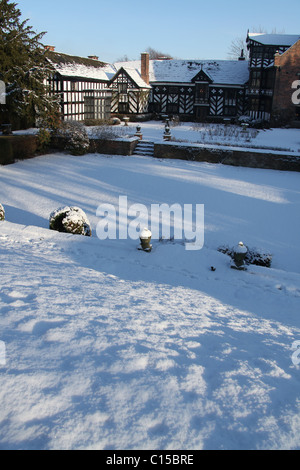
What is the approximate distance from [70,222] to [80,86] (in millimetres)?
22444

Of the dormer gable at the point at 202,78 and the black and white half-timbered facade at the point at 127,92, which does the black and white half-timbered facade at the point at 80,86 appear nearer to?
the black and white half-timbered facade at the point at 127,92

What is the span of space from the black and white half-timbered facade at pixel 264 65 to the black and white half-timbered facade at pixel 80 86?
43.6 feet

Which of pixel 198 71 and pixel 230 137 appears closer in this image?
pixel 230 137

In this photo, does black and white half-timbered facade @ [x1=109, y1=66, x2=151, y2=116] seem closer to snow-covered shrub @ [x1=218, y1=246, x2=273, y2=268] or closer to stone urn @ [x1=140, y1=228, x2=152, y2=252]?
stone urn @ [x1=140, y1=228, x2=152, y2=252]

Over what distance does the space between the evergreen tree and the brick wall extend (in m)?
19.9

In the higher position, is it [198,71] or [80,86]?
[198,71]

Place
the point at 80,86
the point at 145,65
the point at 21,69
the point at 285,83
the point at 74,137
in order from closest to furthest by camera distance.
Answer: the point at 21,69 < the point at 74,137 < the point at 80,86 < the point at 285,83 < the point at 145,65

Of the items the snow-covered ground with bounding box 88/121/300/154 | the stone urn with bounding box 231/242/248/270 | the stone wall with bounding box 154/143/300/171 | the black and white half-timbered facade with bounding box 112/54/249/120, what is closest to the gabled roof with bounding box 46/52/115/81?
the black and white half-timbered facade with bounding box 112/54/249/120

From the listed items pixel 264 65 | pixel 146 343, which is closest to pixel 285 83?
pixel 264 65

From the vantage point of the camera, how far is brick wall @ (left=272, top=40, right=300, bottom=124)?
2994 cm

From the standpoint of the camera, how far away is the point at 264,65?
31891mm

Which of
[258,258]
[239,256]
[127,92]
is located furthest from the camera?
[127,92]

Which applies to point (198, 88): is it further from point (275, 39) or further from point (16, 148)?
point (16, 148)
